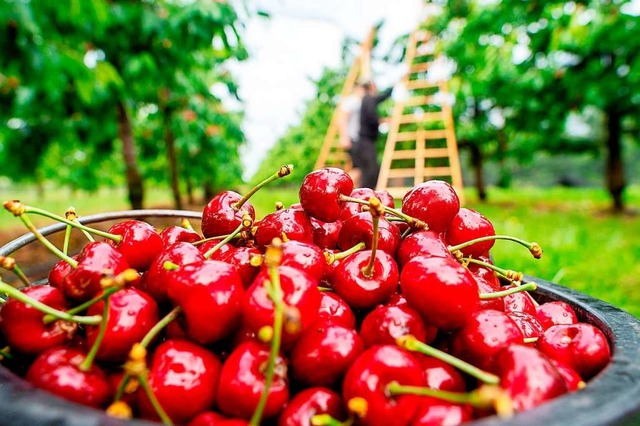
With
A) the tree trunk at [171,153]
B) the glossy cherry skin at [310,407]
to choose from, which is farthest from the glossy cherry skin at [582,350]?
the tree trunk at [171,153]

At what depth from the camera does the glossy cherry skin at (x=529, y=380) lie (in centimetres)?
62

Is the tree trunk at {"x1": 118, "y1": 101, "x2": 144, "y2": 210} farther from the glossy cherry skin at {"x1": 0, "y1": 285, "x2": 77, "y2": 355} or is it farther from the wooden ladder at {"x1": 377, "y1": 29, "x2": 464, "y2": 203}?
the glossy cherry skin at {"x1": 0, "y1": 285, "x2": 77, "y2": 355}

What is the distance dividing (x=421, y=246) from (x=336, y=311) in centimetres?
24

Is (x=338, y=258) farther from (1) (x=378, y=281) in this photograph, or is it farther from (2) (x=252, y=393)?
(2) (x=252, y=393)

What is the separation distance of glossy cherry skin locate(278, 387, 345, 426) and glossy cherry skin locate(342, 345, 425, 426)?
0.02 meters

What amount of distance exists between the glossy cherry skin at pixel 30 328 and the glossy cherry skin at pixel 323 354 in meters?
0.38

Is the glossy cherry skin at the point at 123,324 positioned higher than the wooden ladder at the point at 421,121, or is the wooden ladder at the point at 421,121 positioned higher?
the wooden ladder at the point at 421,121

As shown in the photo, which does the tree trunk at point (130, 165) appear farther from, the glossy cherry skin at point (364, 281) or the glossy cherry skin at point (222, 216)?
the glossy cherry skin at point (364, 281)

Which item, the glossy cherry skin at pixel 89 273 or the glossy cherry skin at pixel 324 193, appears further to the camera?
the glossy cherry skin at pixel 324 193

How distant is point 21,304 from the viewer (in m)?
0.76

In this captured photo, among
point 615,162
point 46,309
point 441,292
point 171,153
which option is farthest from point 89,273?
point 615,162

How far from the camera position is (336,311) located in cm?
84

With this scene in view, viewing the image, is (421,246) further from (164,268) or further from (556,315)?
(164,268)

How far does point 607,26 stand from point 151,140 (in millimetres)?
8219
